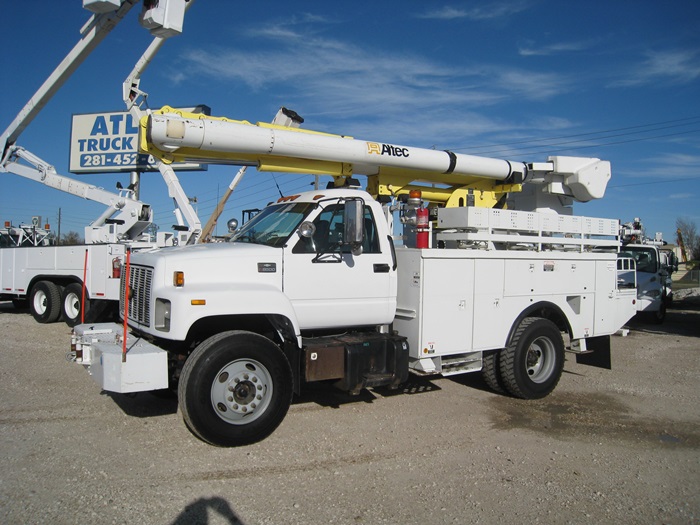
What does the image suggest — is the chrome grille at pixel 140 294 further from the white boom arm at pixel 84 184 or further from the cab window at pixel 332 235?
the white boom arm at pixel 84 184

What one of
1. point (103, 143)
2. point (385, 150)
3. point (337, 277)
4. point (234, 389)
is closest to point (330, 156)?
point (385, 150)

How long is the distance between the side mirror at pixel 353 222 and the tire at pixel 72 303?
32.9ft

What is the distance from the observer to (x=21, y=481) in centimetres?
458

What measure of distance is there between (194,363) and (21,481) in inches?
63.6

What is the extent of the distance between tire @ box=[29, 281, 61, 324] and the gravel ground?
19.9 ft

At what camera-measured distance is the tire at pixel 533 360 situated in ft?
24.5

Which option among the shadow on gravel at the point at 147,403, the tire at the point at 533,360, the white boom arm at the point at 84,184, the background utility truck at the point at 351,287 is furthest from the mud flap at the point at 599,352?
the white boom arm at the point at 84,184

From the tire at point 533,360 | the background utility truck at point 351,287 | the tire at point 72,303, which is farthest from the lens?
the tire at point 72,303

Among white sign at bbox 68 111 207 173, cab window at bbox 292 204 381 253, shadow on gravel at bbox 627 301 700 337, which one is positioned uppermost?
white sign at bbox 68 111 207 173

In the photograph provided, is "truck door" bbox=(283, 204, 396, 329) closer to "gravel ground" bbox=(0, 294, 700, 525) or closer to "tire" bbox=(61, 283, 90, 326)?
"gravel ground" bbox=(0, 294, 700, 525)

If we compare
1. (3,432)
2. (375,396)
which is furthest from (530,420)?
(3,432)

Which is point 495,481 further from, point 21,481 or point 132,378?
point 21,481

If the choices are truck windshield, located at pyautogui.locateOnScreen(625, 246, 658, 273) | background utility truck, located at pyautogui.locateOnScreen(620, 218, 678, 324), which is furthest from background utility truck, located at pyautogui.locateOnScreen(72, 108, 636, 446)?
truck windshield, located at pyautogui.locateOnScreen(625, 246, 658, 273)

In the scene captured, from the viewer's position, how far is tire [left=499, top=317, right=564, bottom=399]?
7469 millimetres
